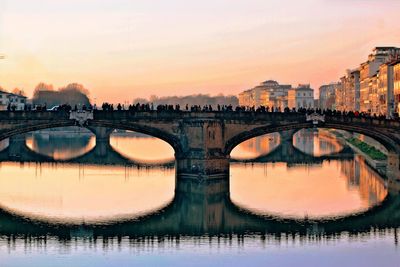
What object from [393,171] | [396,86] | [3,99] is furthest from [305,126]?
[3,99]

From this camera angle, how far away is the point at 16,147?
96.3 m

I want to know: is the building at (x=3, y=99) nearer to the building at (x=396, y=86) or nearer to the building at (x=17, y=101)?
the building at (x=17, y=101)

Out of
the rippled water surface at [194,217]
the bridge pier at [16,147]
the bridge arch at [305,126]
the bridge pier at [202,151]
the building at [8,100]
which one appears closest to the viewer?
the rippled water surface at [194,217]

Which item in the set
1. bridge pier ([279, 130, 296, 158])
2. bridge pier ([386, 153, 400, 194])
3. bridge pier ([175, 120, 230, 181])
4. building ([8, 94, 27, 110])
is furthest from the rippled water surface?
building ([8, 94, 27, 110])

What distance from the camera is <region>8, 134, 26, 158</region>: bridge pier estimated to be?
86.2 meters

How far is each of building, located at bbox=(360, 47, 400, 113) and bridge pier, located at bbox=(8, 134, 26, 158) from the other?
161ft

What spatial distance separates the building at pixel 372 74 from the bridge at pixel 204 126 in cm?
3806

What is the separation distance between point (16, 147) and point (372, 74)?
5358 centimetres

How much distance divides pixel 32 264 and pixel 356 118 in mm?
34687

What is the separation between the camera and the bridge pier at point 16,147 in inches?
3396

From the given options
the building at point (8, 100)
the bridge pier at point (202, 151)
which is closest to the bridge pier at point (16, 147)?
the building at point (8, 100)

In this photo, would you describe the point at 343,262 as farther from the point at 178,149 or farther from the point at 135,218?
the point at 178,149

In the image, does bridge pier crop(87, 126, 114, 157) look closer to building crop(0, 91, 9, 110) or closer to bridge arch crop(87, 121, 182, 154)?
building crop(0, 91, 9, 110)

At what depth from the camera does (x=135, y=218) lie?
4350 centimetres
